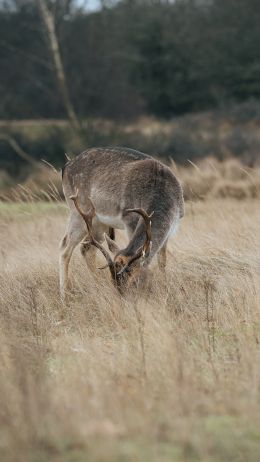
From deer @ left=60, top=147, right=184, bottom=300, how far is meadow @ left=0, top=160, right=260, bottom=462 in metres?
0.24

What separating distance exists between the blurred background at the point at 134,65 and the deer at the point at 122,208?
55.1 feet

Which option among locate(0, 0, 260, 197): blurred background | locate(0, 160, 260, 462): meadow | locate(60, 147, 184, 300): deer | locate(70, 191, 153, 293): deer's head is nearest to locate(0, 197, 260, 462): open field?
locate(0, 160, 260, 462): meadow

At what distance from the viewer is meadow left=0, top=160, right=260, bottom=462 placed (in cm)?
468

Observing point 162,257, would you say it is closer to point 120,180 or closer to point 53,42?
point 120,180

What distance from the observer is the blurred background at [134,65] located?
3058cm

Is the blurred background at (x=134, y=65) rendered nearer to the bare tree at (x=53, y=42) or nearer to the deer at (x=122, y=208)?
the bare tree at (x=53, y=42)

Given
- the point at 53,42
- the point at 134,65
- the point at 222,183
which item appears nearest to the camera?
the point at 222,183

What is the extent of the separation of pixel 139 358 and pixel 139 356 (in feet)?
0.18

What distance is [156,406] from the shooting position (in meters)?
5.19

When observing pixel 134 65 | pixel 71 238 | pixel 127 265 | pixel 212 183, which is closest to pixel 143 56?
pixel 134 65

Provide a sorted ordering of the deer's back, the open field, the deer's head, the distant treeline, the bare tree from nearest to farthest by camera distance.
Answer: the open field
the deer's head
the deer's back
the bare tree
the distant treeline

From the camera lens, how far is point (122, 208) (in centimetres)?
890

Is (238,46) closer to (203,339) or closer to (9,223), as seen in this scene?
(9,223)

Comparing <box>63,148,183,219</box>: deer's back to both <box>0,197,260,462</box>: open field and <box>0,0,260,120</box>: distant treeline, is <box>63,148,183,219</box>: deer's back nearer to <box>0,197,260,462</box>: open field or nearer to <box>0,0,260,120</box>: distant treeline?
<box>0,197,260,462</box>: open field
